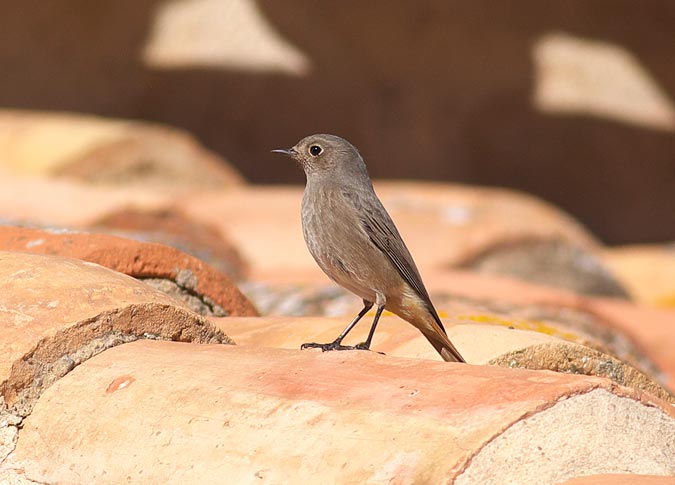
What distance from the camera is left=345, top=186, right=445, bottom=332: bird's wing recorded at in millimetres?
3395

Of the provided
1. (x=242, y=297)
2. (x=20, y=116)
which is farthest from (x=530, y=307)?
(x=20, y=116)

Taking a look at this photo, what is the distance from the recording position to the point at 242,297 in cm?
380

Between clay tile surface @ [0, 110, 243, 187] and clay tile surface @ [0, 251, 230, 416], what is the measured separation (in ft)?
26.1

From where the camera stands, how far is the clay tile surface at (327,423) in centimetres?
206

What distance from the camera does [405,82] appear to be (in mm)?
14320

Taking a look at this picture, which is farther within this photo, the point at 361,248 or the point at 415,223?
the point at 415,223

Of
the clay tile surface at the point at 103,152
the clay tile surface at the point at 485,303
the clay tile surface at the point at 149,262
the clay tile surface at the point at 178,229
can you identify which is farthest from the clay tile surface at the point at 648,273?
the clay tile surface at the point at 149,262

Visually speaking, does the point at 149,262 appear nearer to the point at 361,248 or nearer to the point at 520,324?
the point at 361,248

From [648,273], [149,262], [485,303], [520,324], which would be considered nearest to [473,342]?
[520,324]

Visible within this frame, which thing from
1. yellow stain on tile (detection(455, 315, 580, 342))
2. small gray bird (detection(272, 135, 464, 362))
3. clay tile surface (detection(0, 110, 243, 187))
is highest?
small gray bird (detection(272, 135, 464, 362))

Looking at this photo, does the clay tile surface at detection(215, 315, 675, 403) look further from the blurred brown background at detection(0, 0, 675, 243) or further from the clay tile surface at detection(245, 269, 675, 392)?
the blurred brown background at detection(0, 0, 675, 243)

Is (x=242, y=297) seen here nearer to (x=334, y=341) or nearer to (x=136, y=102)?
(x=334, y=341)

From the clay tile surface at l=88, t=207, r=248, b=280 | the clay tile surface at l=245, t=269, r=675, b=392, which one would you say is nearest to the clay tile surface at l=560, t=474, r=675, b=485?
the clay tile surface at l=245, t=269, r=675, b=392

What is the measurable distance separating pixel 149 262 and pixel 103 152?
25.0ft
